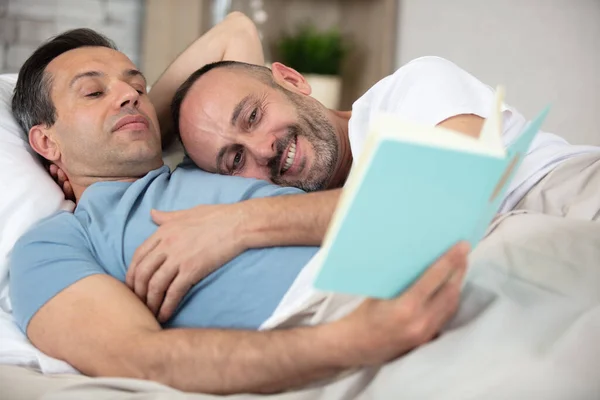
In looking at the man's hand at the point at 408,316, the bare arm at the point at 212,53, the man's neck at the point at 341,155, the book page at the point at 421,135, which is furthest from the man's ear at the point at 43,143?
the book page at the point at 421,135

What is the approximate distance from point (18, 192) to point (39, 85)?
29 centimetres

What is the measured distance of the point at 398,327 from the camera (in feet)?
2.63

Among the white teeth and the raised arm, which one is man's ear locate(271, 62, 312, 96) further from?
the raised arm

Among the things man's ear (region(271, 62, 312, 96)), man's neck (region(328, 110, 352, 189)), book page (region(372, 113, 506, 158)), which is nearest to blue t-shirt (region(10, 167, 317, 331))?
man's neck (region(328, 110, 352, 189))

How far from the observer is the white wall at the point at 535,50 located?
287 centimetres

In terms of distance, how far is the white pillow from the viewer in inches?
51.5

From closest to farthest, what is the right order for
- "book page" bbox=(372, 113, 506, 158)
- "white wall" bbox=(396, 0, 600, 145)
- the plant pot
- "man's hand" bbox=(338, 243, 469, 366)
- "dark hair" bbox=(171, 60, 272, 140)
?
"book page" bbox=(372, 113, 506, 158), "man's hand" bbox=(338, 243, 469, 366), "dark hair" bbox=(171, 60, 272, 140), "white wall" bbox=(396, 0, 600, 145), the plant pot

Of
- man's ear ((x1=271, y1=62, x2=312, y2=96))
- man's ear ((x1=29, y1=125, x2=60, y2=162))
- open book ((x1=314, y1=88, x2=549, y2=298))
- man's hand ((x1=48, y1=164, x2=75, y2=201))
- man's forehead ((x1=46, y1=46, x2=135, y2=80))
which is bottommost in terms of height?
man's hand ((x1=48, y1=164, x2=75, y2=201))

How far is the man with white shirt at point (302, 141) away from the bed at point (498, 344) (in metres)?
0.20

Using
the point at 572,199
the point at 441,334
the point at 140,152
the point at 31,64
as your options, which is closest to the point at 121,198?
the point at 140,152

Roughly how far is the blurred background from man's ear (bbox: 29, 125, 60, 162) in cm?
198

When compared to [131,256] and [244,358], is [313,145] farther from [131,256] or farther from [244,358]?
[244,358]

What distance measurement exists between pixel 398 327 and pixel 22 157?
1.01 m

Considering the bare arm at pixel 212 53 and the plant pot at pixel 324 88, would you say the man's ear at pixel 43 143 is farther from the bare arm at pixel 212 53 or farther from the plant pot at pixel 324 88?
the plant pot at pixel 324 88
